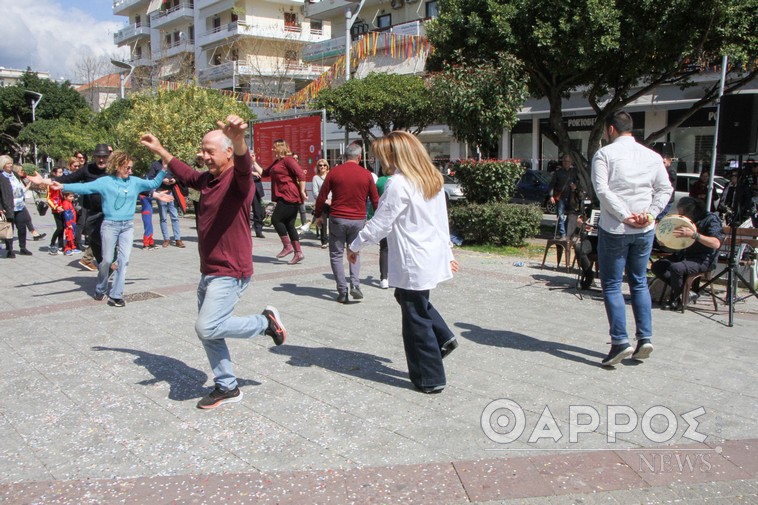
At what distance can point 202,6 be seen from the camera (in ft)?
170

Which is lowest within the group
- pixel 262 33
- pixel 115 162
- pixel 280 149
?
pixel 115 162

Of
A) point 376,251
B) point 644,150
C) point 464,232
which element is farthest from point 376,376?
point 464,232

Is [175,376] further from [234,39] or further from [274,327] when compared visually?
[234,39]

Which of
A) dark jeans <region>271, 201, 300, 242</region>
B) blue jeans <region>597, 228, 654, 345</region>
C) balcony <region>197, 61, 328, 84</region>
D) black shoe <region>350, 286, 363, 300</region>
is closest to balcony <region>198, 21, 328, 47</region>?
balcony <region>197, 61, 328, 84</region>

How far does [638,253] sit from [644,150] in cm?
82

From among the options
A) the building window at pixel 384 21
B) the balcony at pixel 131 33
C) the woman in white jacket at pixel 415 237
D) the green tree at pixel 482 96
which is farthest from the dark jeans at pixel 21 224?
the balcony at pixel 131 33

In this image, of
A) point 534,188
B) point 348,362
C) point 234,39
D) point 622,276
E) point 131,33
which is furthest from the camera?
point 131,33

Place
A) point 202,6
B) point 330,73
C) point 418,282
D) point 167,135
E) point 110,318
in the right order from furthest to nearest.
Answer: point 202,6 < point 330,73 < point 167,135 < point 110,318 < point 418,282

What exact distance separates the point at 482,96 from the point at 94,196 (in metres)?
7.80

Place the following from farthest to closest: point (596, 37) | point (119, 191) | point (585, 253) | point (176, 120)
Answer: point (176, 120) → point (596, 37) → point (585, 253) → point (119, 191)

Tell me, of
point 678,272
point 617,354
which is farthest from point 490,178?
point 617,354

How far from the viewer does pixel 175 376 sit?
4766mm

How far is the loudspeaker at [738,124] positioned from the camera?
6.89 meters

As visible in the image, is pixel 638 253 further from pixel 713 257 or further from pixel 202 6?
pixel 202 6
